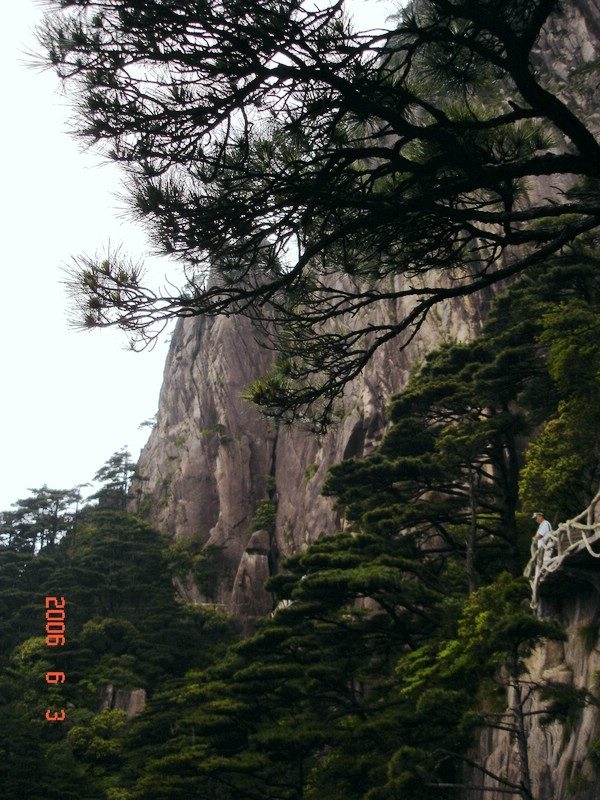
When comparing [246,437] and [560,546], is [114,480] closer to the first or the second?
[246,437]

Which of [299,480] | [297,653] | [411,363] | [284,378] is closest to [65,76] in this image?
[284,378]

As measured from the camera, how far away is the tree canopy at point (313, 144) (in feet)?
12.0

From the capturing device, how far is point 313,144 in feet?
13.5

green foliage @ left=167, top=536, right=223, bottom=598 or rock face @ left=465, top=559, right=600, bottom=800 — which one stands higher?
green foliage @ left=167, top=536, right=223, bottom=598

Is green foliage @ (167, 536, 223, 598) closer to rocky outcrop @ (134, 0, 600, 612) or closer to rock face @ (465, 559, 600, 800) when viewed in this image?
rocky outcrop @ (134, 0, 600, 612)

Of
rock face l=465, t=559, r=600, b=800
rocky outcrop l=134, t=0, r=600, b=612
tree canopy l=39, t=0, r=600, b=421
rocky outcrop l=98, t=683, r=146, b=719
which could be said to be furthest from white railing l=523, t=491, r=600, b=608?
rocky outcrop l=98, t=683, r=146, b=719

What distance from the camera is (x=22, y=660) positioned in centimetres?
2462

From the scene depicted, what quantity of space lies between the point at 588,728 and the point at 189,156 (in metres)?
7.11
